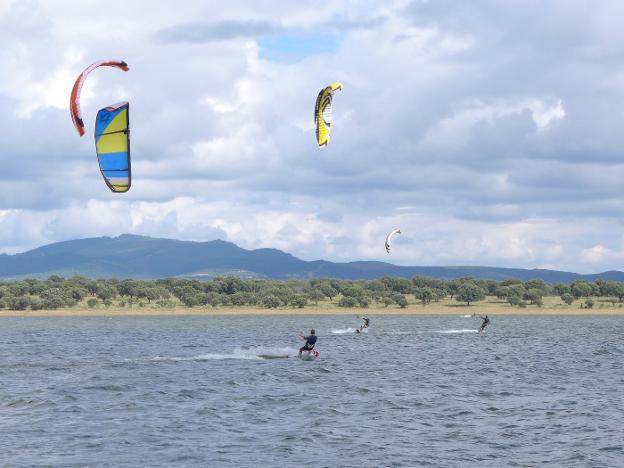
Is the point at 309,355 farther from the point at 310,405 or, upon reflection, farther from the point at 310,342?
the point at 310,405

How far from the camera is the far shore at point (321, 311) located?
13588cm

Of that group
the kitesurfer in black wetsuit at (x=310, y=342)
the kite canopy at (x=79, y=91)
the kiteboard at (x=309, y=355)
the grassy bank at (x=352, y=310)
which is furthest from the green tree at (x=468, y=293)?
the kite canopy at (x=79, y=91)

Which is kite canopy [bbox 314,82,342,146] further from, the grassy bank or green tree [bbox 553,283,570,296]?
green tree [bbox 553,283,570,296]

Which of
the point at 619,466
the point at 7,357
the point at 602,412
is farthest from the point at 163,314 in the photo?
the point at 619,466

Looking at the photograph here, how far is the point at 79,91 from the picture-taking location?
107ft

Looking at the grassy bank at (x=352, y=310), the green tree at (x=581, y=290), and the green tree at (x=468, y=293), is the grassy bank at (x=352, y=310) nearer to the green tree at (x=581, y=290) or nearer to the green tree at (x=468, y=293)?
the green tree at (x=468, y=293)

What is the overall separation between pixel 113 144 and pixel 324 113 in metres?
21.1

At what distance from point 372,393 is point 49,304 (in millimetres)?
107272

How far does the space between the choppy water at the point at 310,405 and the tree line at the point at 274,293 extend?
75301 mm

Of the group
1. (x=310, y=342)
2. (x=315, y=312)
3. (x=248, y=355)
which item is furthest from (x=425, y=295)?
(x=310, y=342)

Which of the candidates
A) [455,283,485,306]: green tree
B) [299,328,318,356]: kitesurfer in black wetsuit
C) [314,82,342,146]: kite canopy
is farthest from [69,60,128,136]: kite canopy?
[455,283,485,306]: green tree

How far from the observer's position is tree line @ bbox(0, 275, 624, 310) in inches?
5723

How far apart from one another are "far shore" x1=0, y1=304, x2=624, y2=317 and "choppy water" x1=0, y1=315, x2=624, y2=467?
2613 inches

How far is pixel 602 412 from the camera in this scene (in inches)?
1460
